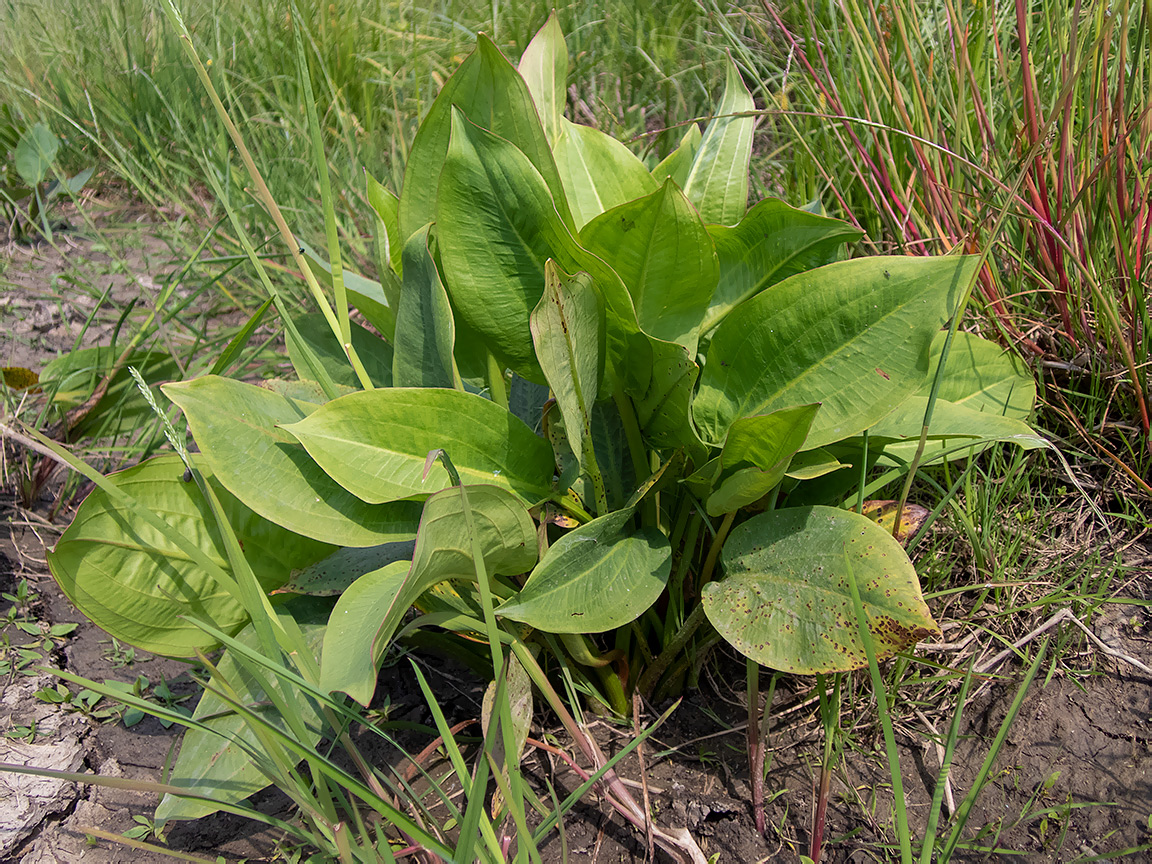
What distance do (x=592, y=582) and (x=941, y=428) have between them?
44 cm

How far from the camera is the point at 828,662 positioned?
69 centimetres

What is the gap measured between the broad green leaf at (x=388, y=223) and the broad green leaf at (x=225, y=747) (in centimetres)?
43

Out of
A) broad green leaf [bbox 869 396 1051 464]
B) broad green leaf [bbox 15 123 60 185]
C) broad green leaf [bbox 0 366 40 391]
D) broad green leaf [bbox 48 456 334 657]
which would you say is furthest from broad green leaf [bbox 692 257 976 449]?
broad green leaf [bbox 15 123 60 185]

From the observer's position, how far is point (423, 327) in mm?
817

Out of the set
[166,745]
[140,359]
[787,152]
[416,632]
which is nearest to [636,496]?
[416,632]

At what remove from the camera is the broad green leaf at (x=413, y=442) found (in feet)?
2.34

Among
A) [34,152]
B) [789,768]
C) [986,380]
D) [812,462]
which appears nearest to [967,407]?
[986,380]

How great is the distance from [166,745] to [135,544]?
39cm

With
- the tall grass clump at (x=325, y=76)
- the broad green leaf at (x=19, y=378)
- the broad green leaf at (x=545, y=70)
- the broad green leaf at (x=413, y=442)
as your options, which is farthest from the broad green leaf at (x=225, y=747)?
the tall grass clump at (x=325, y=76)

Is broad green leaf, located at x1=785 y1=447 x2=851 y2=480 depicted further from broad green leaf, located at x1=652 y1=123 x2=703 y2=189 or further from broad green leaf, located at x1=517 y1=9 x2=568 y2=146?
broad green leaf, located at x1=517 y1=9 x2=568 y2=146

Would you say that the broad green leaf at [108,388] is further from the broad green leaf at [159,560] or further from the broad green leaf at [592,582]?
the broad green leaf at [592,582]

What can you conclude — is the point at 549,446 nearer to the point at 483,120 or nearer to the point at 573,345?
the point at 573,345

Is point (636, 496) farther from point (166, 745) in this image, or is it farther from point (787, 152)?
point (787, 152)

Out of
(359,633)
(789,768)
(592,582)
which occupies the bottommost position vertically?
(789,768)
